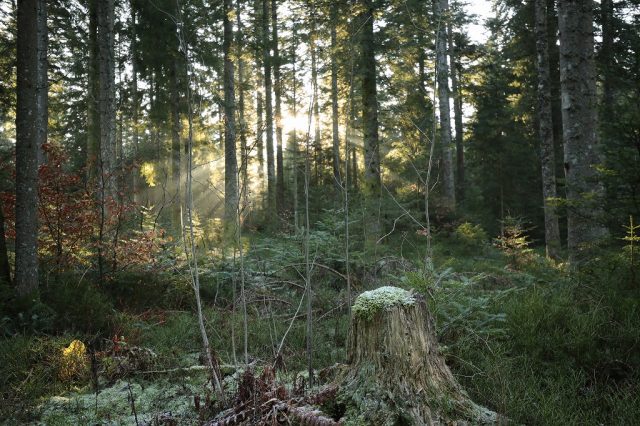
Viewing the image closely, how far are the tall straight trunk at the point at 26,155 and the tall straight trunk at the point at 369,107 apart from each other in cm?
721

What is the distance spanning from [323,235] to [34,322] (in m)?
4.50

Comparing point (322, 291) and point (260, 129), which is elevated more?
point (260, 129)

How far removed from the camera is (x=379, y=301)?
107 inches

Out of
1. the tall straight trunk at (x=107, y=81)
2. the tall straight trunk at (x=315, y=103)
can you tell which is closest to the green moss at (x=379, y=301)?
the tall straight trunk at (x=315, y=103)

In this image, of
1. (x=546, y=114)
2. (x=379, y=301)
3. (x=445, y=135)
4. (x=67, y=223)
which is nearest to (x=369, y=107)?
(x=546, y=114)

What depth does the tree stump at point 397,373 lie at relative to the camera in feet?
8.22

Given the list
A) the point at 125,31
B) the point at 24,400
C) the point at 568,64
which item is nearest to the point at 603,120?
the point at 568,64

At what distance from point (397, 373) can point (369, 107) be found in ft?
31.9

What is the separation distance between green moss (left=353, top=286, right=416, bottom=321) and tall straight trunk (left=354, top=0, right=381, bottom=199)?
26.9 ft

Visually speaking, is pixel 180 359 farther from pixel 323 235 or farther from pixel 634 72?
pixel 634 72

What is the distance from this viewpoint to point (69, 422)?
2.96m

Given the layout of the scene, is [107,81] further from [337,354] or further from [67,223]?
[337,354]

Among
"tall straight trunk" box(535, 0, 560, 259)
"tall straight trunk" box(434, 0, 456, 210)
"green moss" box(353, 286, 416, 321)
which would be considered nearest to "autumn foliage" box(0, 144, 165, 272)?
"green moss" box(353, 286, 416, 321)

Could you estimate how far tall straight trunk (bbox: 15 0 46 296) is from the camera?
5375 mm
